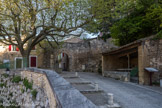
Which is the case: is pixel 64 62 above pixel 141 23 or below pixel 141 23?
below

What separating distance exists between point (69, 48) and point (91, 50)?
11.7 ft

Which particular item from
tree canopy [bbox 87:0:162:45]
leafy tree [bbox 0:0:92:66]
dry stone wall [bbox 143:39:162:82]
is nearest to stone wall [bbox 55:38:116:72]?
tree canopy [bbox 87:0:162:45]

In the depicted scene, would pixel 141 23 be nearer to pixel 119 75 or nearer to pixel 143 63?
pixel 143 63

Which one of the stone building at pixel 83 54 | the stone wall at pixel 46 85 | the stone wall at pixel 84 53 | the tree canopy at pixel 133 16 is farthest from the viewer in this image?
the stone wall at pixel 84 53

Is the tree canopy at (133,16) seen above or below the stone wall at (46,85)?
Answer: above

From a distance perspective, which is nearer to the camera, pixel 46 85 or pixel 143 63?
pixel 46 85

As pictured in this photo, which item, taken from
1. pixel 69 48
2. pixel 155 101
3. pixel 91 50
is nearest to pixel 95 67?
pixel 91 50

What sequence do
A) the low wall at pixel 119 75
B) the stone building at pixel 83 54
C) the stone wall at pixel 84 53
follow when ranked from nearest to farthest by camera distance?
the low wall at pixel 119 75 < the stone building at pixel 83 54 < the stone wall at pixel 84 53

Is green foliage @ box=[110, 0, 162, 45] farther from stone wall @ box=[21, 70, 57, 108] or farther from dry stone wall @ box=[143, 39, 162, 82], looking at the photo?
stone wall @ box=[21, 70, 57, 108]

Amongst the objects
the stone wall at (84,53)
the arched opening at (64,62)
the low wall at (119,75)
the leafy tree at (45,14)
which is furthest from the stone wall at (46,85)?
the arched opening at (64,62)

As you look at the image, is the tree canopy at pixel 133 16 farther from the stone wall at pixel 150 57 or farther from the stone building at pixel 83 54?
the stone building at pixel 83 54

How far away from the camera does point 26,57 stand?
14.2 metres

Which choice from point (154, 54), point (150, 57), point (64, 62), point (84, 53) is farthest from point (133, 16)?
point (64, 62)

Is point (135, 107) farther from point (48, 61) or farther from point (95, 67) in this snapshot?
point (48, 61)
